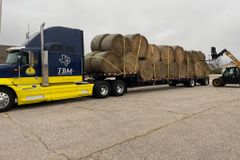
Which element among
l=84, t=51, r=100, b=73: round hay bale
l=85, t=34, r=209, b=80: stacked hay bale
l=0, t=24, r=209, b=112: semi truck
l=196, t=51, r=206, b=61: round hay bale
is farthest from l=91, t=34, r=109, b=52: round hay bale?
l=196, t=51, r=206, b=61: round hay bale

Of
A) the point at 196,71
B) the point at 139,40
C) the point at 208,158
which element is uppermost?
the point at 139,40

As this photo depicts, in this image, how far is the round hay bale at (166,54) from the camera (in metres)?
15.4

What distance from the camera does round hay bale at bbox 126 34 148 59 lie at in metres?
13.2

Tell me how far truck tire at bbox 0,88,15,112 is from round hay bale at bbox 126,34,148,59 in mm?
7318

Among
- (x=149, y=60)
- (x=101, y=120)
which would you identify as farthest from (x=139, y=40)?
(x=101, y=120)

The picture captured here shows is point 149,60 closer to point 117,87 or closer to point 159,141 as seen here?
point 117,87

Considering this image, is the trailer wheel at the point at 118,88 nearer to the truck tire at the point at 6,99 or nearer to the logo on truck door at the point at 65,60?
the logo on truck door at the point at 65,60

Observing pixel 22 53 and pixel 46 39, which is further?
pixel 46 39

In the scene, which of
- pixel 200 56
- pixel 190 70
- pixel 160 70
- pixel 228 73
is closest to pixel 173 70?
pixel 160 70

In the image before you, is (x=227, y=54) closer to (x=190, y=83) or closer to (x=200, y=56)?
(x=200, y=56)

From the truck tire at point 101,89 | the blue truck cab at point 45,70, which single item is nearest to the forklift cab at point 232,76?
the truck tire at point 101,89

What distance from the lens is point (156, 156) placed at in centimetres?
Answer: 379

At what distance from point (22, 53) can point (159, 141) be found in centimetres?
660

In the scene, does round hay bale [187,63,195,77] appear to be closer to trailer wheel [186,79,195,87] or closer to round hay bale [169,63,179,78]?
trailer wheel [186,79,195,87]
